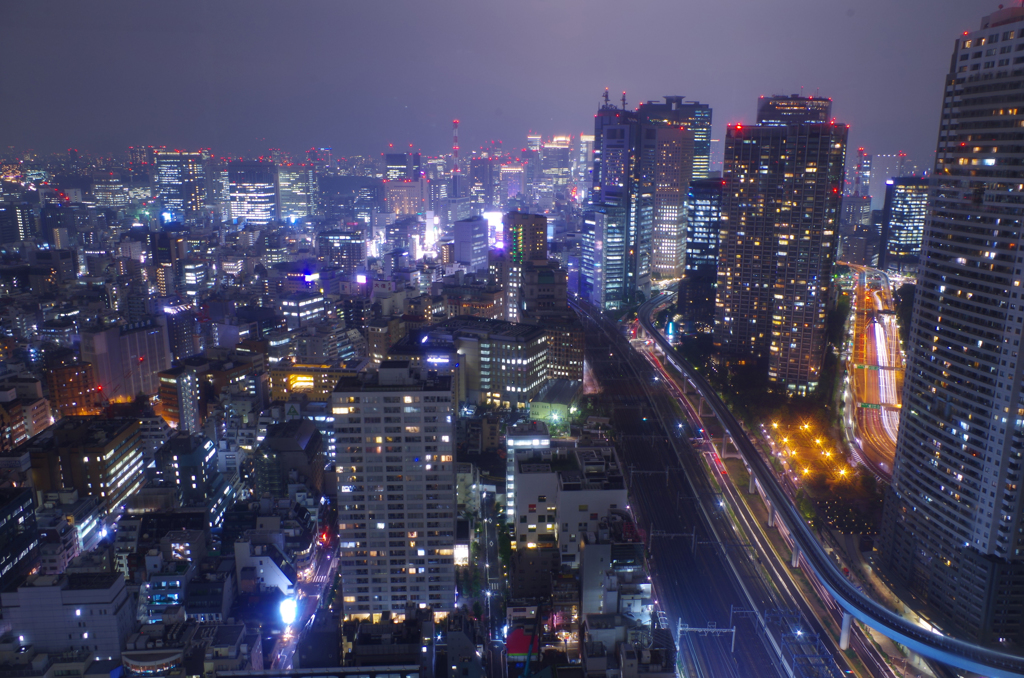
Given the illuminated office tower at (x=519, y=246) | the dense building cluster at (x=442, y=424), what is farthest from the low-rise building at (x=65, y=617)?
the illuminated office tower at (x=519, y=246)

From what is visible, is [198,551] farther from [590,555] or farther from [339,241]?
[339,241]

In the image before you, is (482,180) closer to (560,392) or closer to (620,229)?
(620,229)

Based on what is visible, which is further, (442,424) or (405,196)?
(405,196)

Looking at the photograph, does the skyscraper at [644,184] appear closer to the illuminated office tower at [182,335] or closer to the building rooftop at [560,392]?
the building rooftop at [560,392]

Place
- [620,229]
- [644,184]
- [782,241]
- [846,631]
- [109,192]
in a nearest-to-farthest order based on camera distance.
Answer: [846,631], [782,241], [620,229], [644,184], [109,192]

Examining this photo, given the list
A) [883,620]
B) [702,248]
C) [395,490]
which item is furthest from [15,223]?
[883,620]
